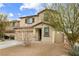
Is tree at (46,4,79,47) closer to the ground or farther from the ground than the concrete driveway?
farther from the ground

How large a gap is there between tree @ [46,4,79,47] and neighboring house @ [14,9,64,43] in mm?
59

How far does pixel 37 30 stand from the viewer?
1662 mm

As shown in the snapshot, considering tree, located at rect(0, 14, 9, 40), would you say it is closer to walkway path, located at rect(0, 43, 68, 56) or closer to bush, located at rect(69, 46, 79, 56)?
walkway path, located at rect(0, 43, 68, 56)

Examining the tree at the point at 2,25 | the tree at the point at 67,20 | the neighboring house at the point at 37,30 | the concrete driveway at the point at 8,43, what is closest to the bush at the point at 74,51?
the tree at the point at 67,20

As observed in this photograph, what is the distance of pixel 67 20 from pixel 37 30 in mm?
340

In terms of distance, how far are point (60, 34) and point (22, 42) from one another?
1.39 ft

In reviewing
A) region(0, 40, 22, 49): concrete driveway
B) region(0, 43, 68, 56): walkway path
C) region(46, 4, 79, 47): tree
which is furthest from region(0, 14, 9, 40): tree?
region(46, 4, 79, 47): tree

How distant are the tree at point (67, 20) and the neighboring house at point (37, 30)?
59 mm

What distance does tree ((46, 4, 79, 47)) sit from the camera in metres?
1.65

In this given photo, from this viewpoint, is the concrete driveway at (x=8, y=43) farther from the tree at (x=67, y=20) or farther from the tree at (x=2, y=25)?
the tree at (x=67, y=20)

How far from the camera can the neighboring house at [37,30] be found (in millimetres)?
1669

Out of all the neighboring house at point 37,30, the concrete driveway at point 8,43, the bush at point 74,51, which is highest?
the neighboring house at point 37,30

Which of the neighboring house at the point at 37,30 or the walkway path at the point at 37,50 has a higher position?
the neighboring house at the point at 37,30

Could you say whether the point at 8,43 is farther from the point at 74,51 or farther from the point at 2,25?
the point at 74,51
